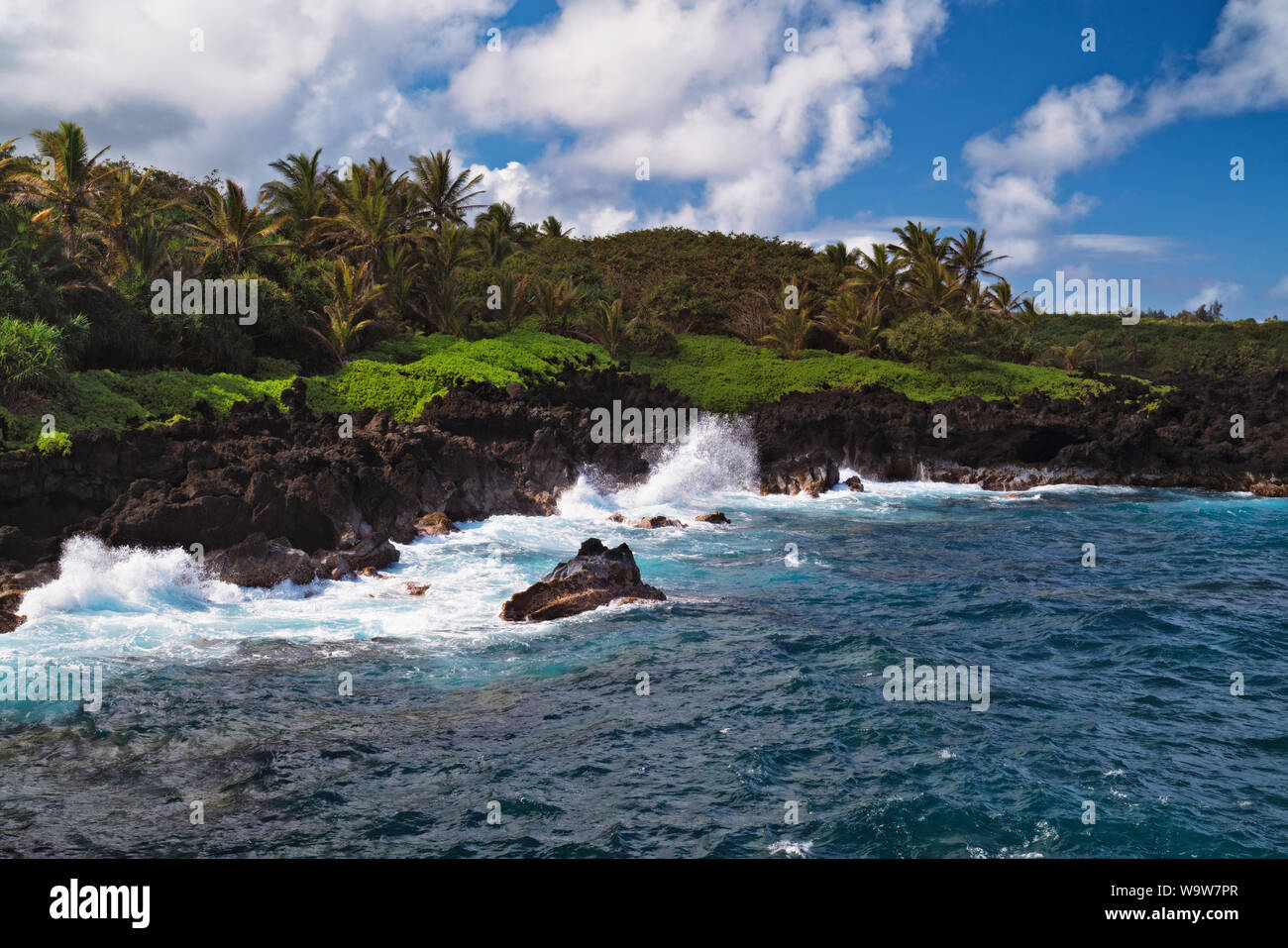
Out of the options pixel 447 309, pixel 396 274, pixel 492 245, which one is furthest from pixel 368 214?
pixel 492 245

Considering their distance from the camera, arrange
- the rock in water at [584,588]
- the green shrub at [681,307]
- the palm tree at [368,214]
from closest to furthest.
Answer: the rock in water at [584,588] < the palm tree at [368,214] < the green shrub at [681,307]

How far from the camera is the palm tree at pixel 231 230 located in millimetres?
38906

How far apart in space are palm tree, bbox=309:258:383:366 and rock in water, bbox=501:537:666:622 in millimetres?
22723

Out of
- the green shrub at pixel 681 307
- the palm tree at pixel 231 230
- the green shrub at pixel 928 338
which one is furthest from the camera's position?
the green shrub at pixel 681 307

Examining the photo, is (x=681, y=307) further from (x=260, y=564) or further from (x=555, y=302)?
(x=260, y=564)

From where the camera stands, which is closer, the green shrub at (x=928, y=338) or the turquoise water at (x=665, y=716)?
the turquoise water at (x=665, y=716)

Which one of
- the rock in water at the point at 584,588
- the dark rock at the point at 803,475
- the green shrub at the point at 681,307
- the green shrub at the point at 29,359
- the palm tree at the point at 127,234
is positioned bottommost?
the rock in water at the point at 584,588

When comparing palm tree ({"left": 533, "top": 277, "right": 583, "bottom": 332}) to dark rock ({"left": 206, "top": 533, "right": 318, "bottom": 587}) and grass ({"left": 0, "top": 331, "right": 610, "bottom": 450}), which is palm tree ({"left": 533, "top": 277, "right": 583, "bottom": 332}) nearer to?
grass ({"left": 0, "top": 331, "right": 610, "bottom": 450})

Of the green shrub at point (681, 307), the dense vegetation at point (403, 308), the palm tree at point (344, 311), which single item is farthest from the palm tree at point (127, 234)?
the green shrub at point (681, 307)

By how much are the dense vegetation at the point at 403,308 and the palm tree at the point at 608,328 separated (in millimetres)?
146

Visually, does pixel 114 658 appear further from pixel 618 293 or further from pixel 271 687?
pixel 618 293

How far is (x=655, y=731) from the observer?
13695 millimetres

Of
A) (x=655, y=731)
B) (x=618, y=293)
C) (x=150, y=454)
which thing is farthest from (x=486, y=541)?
(x=618, y=293)

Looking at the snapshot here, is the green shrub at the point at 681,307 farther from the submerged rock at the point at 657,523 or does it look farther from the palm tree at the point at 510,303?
the submerged rock at the point at 657,523
